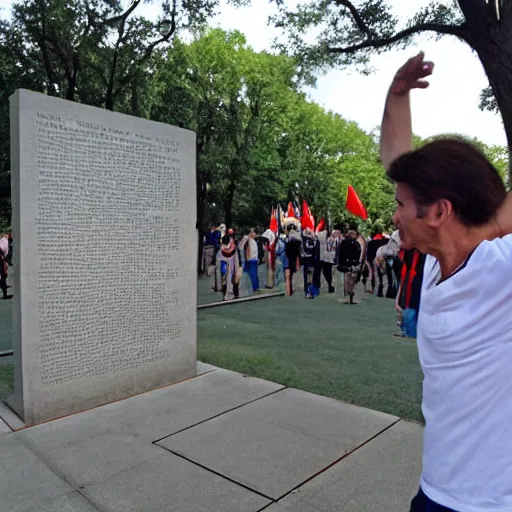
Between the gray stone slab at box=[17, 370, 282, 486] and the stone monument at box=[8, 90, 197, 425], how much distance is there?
0.21m

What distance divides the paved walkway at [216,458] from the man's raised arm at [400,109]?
2.08 m

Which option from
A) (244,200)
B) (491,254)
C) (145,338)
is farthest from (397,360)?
(244,200)

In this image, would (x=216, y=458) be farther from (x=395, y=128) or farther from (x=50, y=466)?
(x=395, y=128)

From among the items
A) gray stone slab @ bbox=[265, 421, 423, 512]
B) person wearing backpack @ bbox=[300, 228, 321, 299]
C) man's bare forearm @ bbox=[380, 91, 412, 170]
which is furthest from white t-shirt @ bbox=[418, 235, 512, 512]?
person wearing backpack @ bbox=[300, 228, 321, 299]

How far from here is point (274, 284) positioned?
1384 centimetres

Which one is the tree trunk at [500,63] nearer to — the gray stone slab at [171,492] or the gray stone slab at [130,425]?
the gray stone slab at [130,425]

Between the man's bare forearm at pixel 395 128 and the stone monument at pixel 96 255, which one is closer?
the man's bare forearm at pixel 395 128

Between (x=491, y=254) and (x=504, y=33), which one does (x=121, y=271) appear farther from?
(x=504, y=33)

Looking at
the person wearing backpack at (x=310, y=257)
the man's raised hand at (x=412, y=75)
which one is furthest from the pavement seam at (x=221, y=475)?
the person wearing backpack at (x=310, y=257)

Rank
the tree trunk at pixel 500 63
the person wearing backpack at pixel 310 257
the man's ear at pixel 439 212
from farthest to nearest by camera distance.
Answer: the person wearing backpack at pixel 310 257 < the tree trunk at pixel 500 63 < the man's ear at pixel 439 212

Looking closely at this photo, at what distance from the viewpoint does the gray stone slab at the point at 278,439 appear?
3.03m

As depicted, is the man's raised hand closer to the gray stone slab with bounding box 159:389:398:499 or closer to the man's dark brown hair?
the man's dark brown hair

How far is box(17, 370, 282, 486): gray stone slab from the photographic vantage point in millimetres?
3201

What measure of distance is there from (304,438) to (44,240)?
2617 millimetres
